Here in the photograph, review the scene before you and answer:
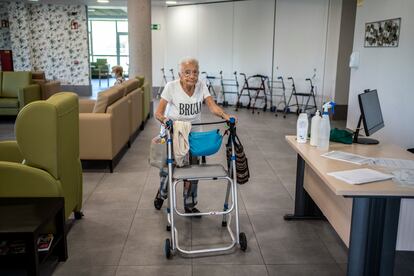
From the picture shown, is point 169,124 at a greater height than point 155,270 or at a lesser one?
greater

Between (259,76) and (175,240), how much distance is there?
782cm

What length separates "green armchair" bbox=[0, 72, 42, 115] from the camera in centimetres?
824

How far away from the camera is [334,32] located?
9.13 metres

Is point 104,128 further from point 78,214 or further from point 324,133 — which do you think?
point 324,133

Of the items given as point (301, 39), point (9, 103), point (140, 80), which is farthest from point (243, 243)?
point (301, 39)

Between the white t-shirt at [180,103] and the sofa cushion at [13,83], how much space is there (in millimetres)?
6197

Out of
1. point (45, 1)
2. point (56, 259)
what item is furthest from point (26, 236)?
point (45, 1)

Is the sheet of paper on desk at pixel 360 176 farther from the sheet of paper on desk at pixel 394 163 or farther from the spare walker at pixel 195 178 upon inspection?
the spare walker at pixel 195 178

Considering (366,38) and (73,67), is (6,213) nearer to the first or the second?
(366,38)

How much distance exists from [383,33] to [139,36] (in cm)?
468

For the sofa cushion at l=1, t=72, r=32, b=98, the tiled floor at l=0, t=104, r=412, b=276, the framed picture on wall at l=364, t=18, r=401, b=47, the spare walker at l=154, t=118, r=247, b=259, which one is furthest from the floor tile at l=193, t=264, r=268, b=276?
the sofa cushion at l=1, t=72, r=32, b=98

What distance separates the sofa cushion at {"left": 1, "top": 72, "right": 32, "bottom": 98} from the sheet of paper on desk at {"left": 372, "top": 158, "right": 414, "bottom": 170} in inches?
302

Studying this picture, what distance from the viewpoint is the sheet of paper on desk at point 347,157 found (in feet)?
9.21

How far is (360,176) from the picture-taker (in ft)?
8.01
